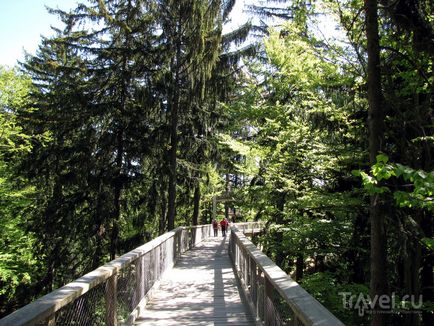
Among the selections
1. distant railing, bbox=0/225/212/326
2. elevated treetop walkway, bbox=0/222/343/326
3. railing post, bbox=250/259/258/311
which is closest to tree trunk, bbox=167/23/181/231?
elevated treetop walkway, bbox=0/222/343/326

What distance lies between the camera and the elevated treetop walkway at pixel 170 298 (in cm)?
292

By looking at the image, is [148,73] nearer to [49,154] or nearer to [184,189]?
[49,154]

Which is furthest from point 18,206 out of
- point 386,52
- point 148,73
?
point 386,52

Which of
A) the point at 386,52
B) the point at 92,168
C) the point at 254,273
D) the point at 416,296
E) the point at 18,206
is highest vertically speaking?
the point at 386,52

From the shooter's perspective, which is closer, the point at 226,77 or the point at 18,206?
the point at 18,206

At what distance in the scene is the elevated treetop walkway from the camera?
2.92 meters

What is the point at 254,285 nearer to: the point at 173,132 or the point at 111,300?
the point at 111,300

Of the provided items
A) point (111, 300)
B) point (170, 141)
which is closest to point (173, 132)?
point (170, 141)

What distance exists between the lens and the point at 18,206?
1703 cm

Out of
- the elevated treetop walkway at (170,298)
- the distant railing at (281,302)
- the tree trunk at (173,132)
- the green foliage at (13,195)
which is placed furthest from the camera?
the tree trunk at (173,132)

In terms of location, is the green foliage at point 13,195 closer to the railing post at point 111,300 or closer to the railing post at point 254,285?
the railing post at point 254,285

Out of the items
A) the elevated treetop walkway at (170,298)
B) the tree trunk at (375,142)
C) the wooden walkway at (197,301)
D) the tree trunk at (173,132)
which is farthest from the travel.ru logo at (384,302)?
the tree trunk at (173,132)

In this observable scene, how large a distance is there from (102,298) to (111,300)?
0.96 ft

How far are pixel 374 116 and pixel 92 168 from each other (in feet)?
40.6
